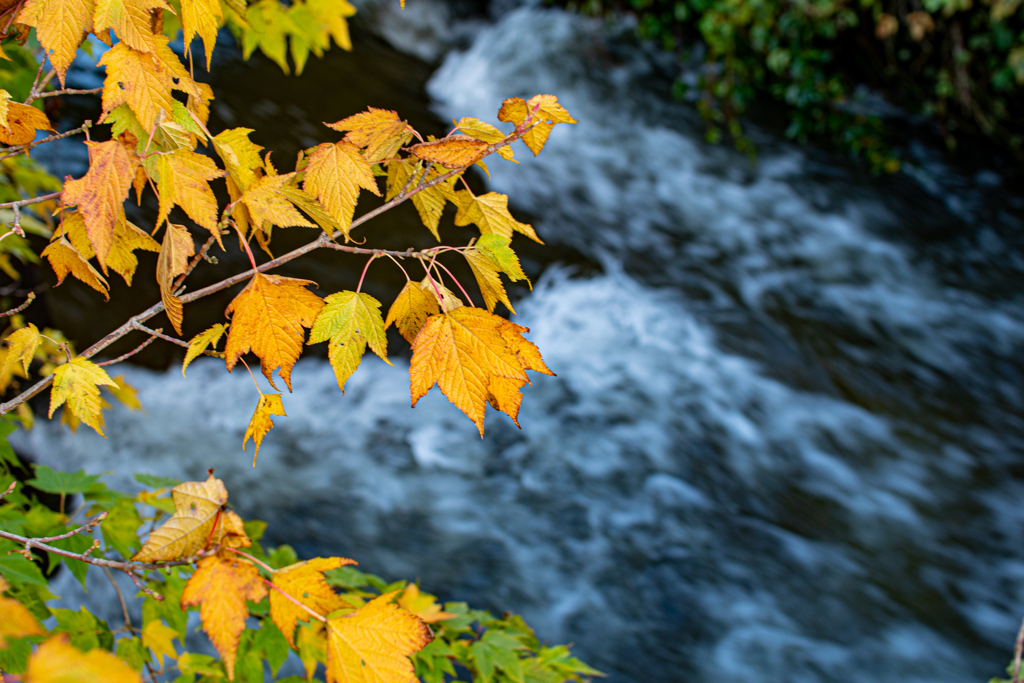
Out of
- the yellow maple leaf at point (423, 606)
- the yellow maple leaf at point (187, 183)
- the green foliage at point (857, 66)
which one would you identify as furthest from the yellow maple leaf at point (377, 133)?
the green foliage at point (857, 66)

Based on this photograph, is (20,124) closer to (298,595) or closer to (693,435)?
(298,595)

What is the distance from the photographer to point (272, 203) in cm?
69

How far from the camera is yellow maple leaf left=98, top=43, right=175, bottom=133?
0.63 meters

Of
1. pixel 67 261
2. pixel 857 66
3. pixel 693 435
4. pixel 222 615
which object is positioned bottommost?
pixel 693 435

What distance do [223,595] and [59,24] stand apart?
2.00 ft

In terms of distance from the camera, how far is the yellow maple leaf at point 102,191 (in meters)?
0.61

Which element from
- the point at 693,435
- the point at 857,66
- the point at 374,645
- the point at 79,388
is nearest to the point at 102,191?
the point at 79,388

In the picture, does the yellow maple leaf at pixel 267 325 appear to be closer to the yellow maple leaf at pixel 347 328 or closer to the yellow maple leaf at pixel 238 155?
the yellow maple leaf at pixel 347 328

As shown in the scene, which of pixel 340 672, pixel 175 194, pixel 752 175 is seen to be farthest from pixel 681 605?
pixel 752 175

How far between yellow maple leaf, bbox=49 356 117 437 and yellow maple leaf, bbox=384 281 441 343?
37cm

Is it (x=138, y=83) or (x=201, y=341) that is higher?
(x=138, y=83)

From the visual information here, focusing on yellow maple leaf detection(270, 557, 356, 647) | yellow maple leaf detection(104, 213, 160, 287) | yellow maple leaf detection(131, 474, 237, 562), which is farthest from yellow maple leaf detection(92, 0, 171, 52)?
yellow maple leaf detection(270, 557, 356, 647)

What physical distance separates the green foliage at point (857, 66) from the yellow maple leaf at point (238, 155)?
5.34 metres

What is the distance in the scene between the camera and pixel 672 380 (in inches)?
Result: 144
